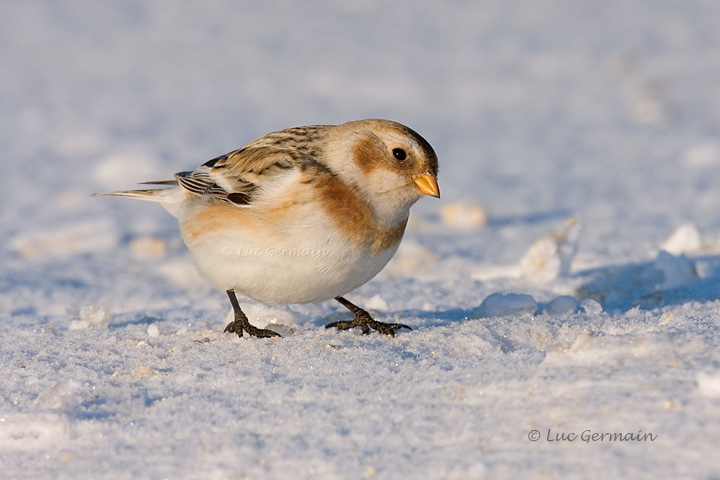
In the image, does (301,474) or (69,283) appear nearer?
(301,474)

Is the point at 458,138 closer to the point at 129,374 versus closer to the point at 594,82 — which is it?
the point at 594,82

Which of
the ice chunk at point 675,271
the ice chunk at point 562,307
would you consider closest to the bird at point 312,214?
→ the ice chunk at point 562,307

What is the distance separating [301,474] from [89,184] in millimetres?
5016

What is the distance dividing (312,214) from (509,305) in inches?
37.8

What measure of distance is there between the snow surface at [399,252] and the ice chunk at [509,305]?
0.02 m

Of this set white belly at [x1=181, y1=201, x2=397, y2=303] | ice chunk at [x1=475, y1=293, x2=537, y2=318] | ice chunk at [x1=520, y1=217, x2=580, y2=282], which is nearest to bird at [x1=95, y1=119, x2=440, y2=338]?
white belly at [x1=181, y1=201, x2=397, y2=303]

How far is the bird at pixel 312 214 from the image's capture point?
348cm

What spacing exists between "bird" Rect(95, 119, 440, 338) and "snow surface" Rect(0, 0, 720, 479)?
0.79ft

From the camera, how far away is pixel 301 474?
7.61 ft

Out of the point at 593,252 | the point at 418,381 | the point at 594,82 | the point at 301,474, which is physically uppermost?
the point at 594,82

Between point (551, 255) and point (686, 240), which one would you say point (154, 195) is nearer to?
point (551, 255)

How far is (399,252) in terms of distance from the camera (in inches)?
218

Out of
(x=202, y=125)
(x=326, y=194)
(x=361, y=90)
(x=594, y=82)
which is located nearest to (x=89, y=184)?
(x=202, y=125)

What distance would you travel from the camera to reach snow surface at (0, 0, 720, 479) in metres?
2.46
